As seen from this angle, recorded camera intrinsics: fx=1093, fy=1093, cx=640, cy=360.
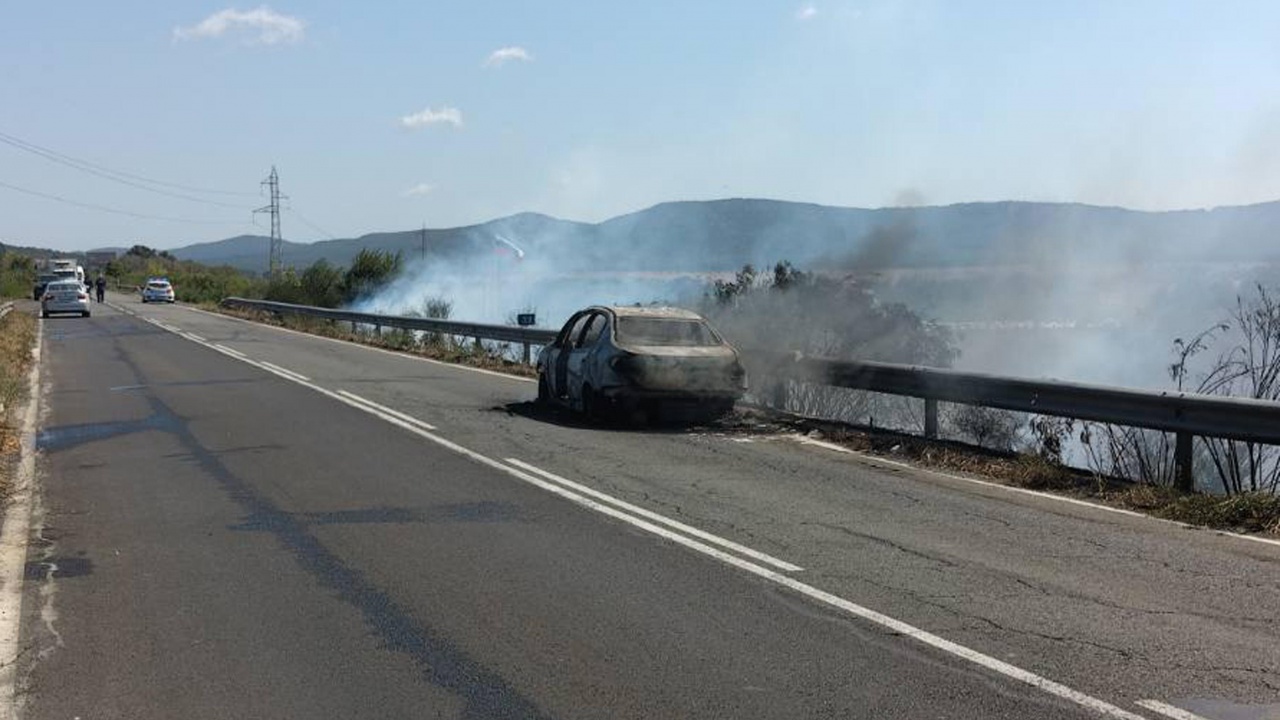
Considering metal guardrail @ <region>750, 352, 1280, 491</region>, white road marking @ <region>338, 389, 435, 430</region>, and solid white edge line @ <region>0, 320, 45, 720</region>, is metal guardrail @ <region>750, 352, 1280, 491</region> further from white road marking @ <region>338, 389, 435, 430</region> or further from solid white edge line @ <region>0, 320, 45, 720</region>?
solid white edge line @ <region>0, 320, 45, 720</region>

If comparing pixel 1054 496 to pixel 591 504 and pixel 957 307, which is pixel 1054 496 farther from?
pixel 957 307

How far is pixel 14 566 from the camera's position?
22.2ft

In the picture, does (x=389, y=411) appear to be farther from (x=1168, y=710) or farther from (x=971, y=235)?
(x=971, y=235)

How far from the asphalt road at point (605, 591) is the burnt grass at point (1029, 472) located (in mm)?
535

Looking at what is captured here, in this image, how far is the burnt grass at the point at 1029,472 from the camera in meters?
8.12

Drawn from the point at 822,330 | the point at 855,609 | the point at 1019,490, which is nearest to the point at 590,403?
the point at 822,330

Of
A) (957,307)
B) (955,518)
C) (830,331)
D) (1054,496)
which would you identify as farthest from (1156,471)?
(957,307)

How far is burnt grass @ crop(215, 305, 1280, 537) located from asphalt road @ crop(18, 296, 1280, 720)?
0.54 meters

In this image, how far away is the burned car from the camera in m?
12.8

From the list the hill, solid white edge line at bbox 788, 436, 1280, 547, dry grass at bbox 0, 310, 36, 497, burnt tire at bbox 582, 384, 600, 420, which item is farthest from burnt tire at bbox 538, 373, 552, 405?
dry grass at bbox 0, 310, 36, 497

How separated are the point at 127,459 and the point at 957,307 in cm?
1622

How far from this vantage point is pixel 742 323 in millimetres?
16453

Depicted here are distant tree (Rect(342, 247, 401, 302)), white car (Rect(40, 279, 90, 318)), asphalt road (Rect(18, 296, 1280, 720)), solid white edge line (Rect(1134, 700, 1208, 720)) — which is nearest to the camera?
solid white edge line (Rect(1134, 700, 1208, 720))

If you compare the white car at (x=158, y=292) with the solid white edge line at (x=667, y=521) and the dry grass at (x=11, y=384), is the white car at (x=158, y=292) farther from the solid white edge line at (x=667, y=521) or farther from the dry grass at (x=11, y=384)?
the solid white edge line at (x=667, y=521)
